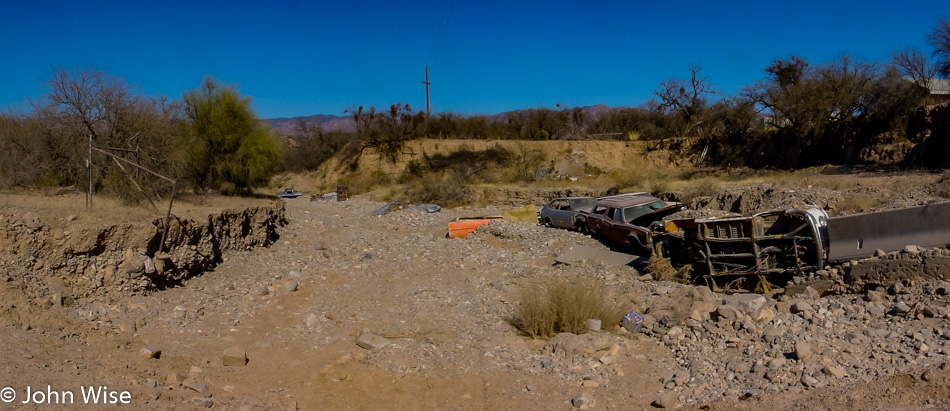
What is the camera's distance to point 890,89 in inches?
913

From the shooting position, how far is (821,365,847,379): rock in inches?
229

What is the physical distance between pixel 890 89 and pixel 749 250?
18.8 m

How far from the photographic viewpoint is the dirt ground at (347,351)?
5.62m

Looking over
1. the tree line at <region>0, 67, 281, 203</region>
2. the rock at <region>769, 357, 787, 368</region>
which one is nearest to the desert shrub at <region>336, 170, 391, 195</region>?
the tree line at <region>0, 67, 281, 203</region>

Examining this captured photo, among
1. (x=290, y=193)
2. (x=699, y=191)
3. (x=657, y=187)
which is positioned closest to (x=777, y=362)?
(x=699, y=191)

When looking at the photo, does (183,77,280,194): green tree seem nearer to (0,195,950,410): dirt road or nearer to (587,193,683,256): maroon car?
(0,195,950,410): dirt road

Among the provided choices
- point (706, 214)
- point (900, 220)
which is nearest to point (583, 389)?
point (900, 220)

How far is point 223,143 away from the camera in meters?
22.9

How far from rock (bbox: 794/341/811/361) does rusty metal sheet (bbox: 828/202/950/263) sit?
10.0ft

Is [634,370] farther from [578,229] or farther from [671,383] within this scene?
[578,229]

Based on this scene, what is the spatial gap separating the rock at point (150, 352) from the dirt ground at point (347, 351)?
58mm

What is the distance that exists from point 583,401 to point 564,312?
2382 mm

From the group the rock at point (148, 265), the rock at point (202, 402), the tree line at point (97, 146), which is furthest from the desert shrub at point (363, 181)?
the rock at point (202, 402)

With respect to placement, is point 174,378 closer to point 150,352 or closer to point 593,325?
point 150,352
